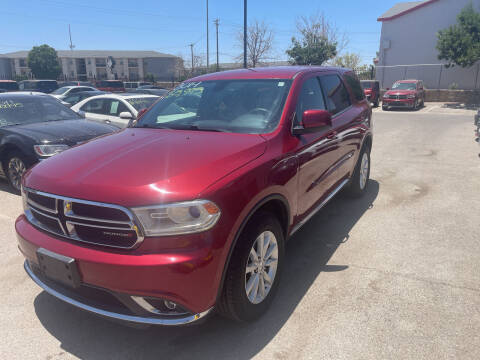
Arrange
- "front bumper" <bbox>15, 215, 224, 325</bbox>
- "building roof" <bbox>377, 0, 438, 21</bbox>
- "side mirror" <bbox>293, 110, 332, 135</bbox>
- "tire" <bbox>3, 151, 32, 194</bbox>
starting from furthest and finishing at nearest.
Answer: "building roof" <bbox>377, 0, 438, 21</bbox> < "tire" <bbox>3, 151, 32, 194</bbox> < "side mirror" <bbox>293, 110, 332, 135</bbox> < "front bumper" <bbox>15, 215, 224, 325</bbox>

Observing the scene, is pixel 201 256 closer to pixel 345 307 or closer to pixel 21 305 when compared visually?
pixel 345 307

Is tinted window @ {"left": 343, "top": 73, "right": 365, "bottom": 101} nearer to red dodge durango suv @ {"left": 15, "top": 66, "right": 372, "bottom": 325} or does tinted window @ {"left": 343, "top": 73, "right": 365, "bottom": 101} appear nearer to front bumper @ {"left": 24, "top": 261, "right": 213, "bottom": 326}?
red dodge durango suv @ {"left": 15, "top": 66, "right": 372, "bottom": 325}

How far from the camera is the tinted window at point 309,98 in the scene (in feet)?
11.3

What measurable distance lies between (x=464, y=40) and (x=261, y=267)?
27.0 metres

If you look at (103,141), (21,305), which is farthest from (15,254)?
(103,141)

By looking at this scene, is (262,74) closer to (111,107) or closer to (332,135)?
(332,135)

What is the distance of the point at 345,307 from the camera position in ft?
9.79

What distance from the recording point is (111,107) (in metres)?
8.88

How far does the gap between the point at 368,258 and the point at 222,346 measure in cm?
191

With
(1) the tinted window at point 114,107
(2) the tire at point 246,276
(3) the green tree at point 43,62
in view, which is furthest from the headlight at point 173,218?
(3) the green tree at point 43,62

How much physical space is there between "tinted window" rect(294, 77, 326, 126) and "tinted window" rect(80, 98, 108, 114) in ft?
21.1

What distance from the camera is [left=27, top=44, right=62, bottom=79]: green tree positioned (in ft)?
225

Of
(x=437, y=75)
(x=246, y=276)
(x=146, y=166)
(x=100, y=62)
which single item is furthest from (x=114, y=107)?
(x=100, y=62)

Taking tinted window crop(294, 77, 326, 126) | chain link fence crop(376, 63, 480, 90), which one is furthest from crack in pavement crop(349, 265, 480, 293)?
chain link fence crop(376, 63, 480, 90)
